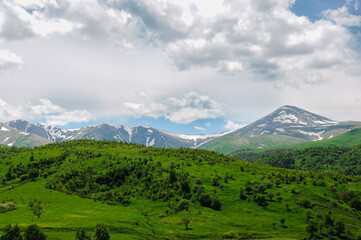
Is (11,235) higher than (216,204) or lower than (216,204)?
higher

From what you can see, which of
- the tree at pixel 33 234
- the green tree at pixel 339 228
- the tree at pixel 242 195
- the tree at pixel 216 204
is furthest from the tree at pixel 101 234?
the green tree at pixel 339 228

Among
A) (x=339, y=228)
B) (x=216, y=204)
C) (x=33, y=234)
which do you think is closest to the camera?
(x=33, y=234)

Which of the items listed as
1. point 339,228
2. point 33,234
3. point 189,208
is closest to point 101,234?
point 33,234

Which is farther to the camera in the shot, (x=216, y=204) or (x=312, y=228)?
(x=216, y=204)

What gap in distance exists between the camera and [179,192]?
17962 centimetres

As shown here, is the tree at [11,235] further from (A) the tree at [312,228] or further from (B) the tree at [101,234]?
(A) the tree at [312,228]

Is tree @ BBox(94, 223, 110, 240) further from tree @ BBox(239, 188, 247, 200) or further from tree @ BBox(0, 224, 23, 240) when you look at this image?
tree @ BBox(239, 188, 247, 200)

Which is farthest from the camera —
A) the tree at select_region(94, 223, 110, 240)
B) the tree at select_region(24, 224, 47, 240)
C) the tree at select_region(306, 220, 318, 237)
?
the tree at select_region(306, 220, 318, 237)

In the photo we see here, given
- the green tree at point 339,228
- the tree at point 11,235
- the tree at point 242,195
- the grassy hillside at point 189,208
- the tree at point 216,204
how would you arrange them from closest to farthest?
the tree at point 11,235 → the grassy hillside at point 189,208 → the green tree at point 339,228 → the tree at point 216,204 → the tree at point 242,195

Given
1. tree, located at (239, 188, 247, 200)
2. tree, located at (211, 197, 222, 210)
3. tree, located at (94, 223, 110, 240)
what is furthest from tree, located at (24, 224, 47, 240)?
tree, located at (239, 188, 247, 200)

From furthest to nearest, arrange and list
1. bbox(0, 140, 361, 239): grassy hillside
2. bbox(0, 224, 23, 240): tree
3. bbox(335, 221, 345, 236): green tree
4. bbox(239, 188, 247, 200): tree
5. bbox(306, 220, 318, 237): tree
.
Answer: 1. bbox(239, 188, 247, 200): tree
2. bbox(335, 221, 345, 236): green tree
3. bbox(306, 220, 318, 237): tree
4. bbox(0, 140, 361, 239): grassy hillside
5. bbox(0, 224, 23, 240): tree

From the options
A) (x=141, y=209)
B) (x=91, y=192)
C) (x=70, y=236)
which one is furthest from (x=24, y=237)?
(x=91, y=192)

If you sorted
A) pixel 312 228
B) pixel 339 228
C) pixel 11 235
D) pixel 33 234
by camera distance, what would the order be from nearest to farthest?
1. pixel 11 235
2. pixel 33 234
3. pixel 312 228
4. pixel 339 228

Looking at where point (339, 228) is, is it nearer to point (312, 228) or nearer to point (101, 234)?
point (312, 228)
